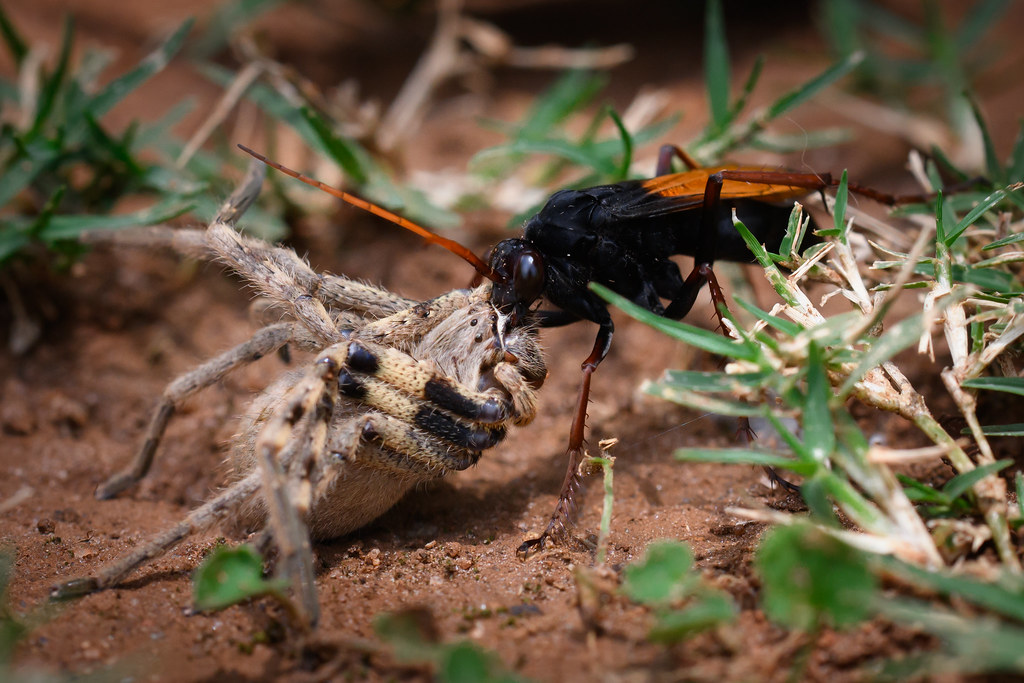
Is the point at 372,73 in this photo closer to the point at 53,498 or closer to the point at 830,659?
the point at 53,498

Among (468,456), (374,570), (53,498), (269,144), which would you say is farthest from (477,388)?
(269,144)

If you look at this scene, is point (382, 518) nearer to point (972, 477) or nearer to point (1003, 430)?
point (972, 477)

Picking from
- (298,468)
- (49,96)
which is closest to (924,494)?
(298,468)

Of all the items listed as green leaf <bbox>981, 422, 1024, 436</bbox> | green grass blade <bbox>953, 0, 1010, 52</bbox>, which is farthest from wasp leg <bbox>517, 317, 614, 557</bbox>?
green grass blade <bbox>953, 0, 1010, 52</bbox>

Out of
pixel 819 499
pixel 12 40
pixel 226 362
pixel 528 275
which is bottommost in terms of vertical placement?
pixel 819 499

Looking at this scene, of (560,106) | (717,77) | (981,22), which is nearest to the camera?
(717,77)

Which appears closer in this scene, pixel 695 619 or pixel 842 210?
pixel 695 619

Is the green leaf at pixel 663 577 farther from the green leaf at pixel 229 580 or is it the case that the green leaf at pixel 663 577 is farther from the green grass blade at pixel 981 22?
the green grass blade at pixel 981 22
